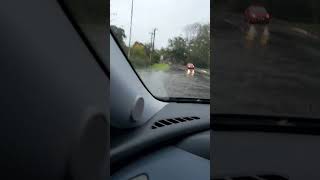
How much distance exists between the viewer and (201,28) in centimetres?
154

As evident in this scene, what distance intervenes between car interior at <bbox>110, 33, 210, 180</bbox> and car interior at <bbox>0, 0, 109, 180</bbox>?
54 centimetres

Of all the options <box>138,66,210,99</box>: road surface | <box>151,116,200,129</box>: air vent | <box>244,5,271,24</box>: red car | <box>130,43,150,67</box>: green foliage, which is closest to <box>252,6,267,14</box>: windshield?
<box>244,5,271,24</box>: red car

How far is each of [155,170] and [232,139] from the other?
0.55 metres

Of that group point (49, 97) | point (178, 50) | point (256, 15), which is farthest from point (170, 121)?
point (49, 97)

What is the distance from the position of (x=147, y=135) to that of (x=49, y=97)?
1.14 m

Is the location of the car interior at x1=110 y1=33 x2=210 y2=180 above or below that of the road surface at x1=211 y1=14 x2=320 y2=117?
below

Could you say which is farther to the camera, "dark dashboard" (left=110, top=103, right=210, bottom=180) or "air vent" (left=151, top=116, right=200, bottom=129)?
"air vent" (left=151, top=116, right=200, bottom=129)

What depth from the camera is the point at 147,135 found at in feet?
7.46

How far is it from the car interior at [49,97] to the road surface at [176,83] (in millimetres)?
573

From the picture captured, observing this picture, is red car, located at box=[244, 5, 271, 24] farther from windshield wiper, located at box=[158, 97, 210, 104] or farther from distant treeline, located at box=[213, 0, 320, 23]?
windshield wiper, located at box=[158, 97, 210, 104]

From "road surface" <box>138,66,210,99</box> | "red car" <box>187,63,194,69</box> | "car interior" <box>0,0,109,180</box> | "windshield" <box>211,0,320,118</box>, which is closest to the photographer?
"car interior" <box>0,0,109,180</box>

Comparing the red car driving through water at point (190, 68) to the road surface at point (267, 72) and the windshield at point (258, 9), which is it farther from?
the windshield at point (258, 9)

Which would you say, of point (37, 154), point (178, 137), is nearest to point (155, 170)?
point (178, 137)

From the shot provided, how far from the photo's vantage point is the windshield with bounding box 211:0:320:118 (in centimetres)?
141
